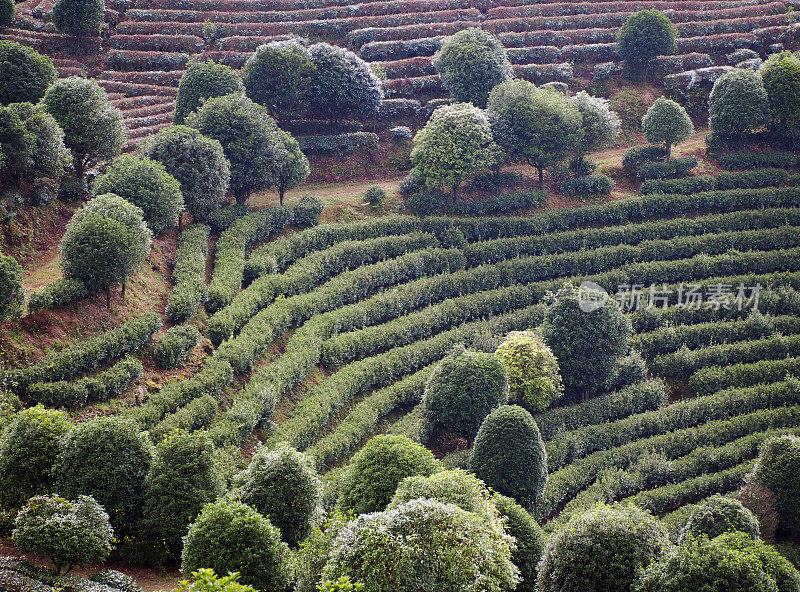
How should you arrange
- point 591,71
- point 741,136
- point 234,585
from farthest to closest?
point 591,71, point 741,136, point 234,585

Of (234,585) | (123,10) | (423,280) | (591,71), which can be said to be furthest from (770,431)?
(123,10)

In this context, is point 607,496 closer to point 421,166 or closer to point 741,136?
point 421,166

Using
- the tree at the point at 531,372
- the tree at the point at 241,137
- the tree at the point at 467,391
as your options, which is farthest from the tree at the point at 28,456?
the tree at the point at 241,137

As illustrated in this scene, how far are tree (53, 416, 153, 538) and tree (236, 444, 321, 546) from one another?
13.1 ft

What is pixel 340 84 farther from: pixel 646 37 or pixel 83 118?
pixel 646 37

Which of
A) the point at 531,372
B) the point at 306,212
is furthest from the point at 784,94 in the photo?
the point at 306,212

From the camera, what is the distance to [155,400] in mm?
35094

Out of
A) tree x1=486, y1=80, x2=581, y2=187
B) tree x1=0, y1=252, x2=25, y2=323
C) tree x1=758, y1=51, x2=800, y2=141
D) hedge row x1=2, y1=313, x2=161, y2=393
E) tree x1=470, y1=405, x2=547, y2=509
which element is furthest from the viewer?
tree x1=758, y1=51, x2=800, y2=141

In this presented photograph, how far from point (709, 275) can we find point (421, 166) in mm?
23156

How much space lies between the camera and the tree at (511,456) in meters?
35.5

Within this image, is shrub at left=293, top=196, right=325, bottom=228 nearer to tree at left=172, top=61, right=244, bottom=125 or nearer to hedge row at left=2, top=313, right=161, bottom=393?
tree at left=172, top=61, right=244, bottom=125

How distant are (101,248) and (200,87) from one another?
23719 mm

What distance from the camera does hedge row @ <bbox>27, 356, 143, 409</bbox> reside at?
32406mm

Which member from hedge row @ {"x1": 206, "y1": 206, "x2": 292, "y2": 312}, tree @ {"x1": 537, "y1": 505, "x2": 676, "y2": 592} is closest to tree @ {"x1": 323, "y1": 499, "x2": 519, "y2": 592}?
tree @ {"x1": 537, "y1": 505, "x2": 676, "y2": 592}
